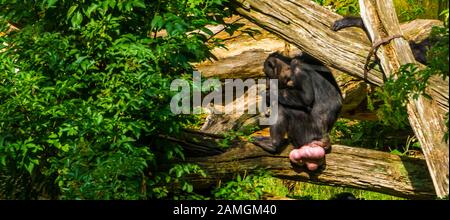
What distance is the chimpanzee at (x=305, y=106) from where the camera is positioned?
25.2 feet

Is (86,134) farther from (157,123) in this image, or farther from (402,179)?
(402,179)

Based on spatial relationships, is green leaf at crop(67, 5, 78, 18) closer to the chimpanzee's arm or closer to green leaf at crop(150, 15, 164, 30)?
green leaf at crop(150, 15, 164, 30)

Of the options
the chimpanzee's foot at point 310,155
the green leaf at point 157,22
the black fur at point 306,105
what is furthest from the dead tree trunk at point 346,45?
the green leaf at point 157,22

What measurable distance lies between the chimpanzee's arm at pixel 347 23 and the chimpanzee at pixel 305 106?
0.72 m

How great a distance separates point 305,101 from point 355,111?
2.00 metres

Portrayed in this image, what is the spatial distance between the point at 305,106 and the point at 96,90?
2.05m

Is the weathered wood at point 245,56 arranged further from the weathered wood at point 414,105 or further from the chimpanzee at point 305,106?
the weathered wood at point 414,105

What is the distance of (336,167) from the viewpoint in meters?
7.46

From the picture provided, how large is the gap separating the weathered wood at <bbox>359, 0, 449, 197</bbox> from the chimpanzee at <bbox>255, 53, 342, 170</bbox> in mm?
968

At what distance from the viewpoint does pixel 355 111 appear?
31.4ft

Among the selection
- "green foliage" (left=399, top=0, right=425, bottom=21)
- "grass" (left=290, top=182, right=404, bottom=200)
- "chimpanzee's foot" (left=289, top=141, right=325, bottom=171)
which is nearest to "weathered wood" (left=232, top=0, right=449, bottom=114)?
"chimpanzee's foot" (left=289, top=141, right=325, bottom=171)

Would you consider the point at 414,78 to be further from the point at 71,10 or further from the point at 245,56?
the point at 245,56

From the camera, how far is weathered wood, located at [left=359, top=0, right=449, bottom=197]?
6.16 meters
